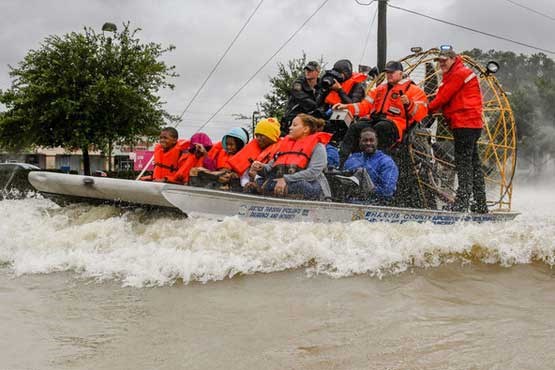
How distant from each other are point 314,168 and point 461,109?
2.42 metres

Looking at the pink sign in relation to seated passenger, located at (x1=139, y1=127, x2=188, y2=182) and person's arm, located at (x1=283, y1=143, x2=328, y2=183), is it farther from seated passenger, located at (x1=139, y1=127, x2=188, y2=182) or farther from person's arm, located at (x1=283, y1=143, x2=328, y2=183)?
person's arm, located at (x1=283, y1=143, x2=328, y2=183)

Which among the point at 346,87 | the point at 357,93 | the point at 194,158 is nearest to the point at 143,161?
the point at 194,158

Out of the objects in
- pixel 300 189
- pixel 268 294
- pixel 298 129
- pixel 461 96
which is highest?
pixel 461 96

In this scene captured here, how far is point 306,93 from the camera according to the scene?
8773 mm

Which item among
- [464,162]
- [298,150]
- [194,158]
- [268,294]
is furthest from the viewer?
[194,158]

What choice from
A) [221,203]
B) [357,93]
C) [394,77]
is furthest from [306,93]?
[221,203]

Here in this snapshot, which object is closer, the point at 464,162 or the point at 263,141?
the point at 263,141

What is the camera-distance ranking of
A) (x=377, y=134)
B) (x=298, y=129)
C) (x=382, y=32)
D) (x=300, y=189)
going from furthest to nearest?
(x=382, y=32)
(x=377, y=134)
(x=298, y=129)
(x=300, y=189)

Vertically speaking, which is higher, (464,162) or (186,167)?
(464,162)

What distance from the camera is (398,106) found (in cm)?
766

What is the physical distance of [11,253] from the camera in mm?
6184

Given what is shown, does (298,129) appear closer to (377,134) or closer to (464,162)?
(377,134)

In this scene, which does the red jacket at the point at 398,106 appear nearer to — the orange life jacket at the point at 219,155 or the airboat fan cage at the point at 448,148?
the airboat fan cage at the point at 448,148

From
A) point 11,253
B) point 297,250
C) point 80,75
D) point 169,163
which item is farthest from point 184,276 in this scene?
point 80,75
